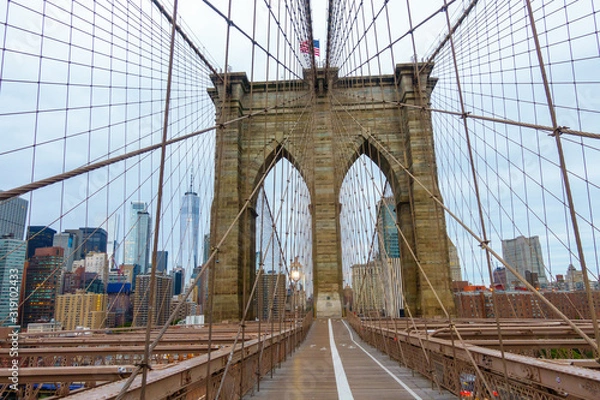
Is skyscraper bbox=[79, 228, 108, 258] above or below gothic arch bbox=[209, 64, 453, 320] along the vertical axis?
below

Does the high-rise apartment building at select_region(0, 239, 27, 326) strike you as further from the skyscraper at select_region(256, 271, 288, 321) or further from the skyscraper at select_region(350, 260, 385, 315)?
the skyscraper at select_region(350, 260, 385, 315)

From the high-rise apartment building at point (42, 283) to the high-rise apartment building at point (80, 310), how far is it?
0.62 metres

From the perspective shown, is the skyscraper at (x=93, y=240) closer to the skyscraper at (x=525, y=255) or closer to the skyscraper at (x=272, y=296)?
the skyscraper at (x=272, y=296)

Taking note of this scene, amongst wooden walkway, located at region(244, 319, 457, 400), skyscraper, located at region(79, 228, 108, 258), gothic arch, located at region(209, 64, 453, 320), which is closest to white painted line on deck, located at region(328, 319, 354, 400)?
wooden walkway, located at region(244, 319, 457, 400)

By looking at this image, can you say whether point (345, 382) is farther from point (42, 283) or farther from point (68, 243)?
point (68, 243)

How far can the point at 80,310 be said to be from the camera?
836 centimetres

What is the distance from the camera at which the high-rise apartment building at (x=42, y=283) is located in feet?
20.1

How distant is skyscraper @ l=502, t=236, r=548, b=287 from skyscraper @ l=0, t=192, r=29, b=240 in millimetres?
12554

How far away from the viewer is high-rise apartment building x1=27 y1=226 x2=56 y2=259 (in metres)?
5.93

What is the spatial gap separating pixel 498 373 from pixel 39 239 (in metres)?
6.70

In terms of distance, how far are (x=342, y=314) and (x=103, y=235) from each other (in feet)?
47.3

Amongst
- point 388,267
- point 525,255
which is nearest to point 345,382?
point 388,267

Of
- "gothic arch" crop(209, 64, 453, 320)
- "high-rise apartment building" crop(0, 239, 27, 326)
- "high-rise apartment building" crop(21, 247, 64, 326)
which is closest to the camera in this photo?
"high-rise apartment building" crop(0, 239, 27, 326)

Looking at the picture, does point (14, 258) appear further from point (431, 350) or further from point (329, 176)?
point (329, 176)
